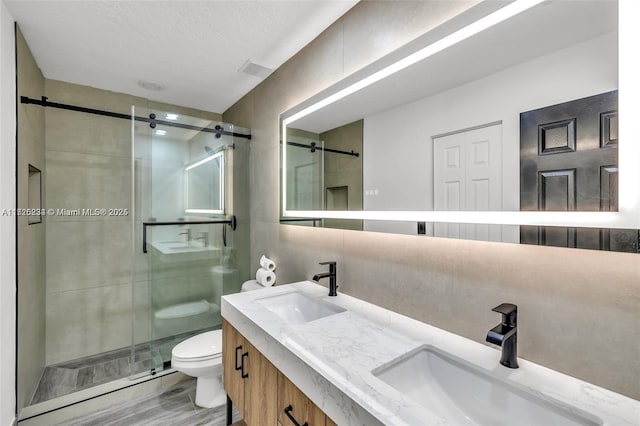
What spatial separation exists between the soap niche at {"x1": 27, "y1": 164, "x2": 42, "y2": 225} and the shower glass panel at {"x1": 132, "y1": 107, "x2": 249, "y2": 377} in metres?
0.65

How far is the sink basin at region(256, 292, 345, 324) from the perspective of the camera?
5.20 feet

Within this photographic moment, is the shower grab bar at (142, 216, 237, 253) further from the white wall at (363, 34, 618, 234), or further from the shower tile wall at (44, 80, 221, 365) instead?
the white wall at (363, 34, 618, 234)

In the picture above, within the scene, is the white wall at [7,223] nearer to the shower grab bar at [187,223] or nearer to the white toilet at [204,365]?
the shower grab bar at [187,223]

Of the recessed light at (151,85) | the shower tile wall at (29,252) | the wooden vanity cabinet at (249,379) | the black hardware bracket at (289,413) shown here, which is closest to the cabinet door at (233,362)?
the wooden vanity cabinet at (249,379)

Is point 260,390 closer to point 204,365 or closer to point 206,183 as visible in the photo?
point 204,365

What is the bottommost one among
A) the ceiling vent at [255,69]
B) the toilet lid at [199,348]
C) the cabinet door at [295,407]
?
the toilet lid at [199,348]

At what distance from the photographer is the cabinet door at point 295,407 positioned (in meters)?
0.90

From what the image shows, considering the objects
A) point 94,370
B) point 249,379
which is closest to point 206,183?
point 249,379

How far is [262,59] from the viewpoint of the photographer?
212cm

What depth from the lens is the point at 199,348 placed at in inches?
77.5

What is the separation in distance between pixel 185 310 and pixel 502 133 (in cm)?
252

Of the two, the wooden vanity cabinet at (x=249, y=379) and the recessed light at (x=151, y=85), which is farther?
the recessed light at (x=151, y=85)

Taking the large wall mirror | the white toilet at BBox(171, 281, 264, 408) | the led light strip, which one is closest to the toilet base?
the white toilet at BBox(171, 281, 264, 408)

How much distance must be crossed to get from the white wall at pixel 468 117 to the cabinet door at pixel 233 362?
0.89m
